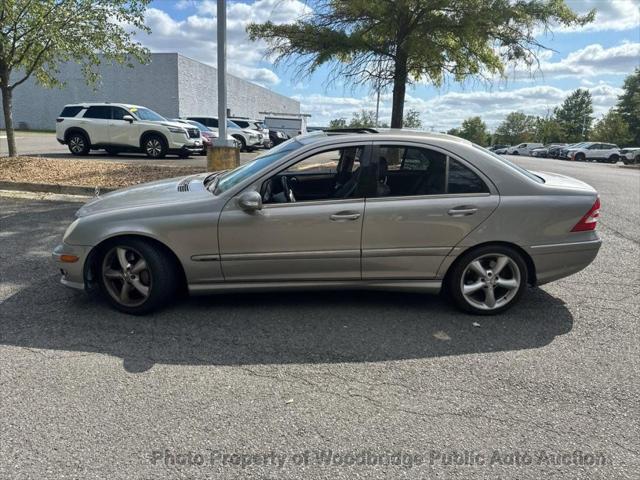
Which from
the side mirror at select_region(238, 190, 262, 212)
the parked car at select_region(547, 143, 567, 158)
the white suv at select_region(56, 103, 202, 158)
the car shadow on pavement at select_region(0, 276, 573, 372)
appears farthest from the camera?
the parked car at select_region(547, 143, 567, 158)

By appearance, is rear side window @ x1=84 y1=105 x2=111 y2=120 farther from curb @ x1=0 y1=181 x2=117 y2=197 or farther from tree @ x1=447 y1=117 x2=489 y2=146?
tree @ x1=447 y1=117 x2=489 y2=146

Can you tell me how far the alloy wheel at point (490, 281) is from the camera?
13.0 feet

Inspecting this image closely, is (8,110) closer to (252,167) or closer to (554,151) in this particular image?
(252,167)

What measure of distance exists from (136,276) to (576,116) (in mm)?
102046

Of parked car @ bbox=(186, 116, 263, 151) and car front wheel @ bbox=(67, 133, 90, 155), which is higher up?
parked car @ bbox=(186, 116, 263, 151)

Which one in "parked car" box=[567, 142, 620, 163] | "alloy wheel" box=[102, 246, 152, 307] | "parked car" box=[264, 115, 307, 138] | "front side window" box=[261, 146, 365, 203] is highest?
"parked car" box=[264, 115, 307, 138]

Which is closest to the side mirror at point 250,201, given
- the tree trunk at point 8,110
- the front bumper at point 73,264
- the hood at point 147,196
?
the hood at point 147,196

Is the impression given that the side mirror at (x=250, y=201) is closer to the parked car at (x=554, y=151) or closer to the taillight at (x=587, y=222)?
the taillight at (x=587, y=222)

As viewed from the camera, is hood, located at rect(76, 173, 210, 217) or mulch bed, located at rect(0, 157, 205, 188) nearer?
hood, located at rect(76, 173, 210, 217)

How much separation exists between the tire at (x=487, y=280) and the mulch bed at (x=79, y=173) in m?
7.42

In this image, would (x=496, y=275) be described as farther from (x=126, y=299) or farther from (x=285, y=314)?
(x=126, y=299)

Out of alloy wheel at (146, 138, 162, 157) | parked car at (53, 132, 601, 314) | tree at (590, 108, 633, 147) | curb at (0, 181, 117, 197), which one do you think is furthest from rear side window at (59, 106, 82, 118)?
tree at (590, 108, 633, 147)

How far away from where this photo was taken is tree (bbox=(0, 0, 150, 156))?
9.50 metres

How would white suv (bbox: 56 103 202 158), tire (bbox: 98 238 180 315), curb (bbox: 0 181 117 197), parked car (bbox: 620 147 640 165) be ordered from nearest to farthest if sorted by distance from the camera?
1. tire (bbox: 98 238 180 315)
2. curb (bbox: 0 181 117 197)
3. white suv (bbox: 56 103 202 158)
4. parked car (bbox: 620 147 640 165)
